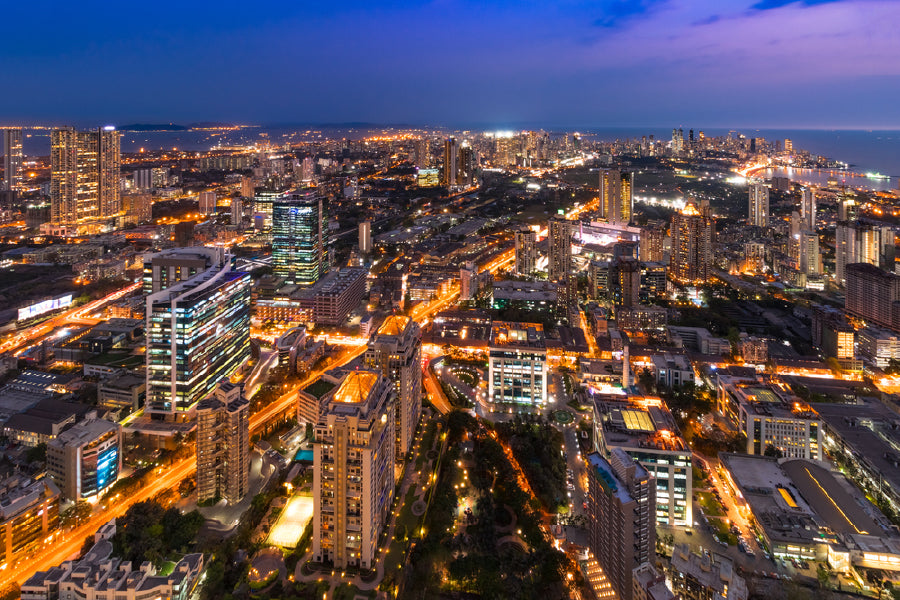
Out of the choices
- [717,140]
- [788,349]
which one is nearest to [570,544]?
[788,349]

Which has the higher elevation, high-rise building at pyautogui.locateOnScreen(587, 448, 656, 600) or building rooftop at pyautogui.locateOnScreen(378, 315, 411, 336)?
building rooftop at pyautogui.locateOnScreen(378, 315, 411, 336)

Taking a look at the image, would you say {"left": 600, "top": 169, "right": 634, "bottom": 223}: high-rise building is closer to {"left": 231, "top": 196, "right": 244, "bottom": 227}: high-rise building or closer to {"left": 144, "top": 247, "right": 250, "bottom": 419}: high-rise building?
{"left": 231, "top": 196, "right": 244, "bottom": 227}: high-rise building

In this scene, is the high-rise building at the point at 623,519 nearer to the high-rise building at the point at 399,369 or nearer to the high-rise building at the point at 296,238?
the high-rise building at the point at 399,369

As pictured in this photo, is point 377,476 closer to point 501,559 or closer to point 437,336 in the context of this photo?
point 501,559

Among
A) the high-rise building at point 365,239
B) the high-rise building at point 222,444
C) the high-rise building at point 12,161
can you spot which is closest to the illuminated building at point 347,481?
the high-rise building at point 222,444

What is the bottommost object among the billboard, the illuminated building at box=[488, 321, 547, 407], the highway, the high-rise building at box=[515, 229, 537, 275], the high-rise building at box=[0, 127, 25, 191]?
the highway

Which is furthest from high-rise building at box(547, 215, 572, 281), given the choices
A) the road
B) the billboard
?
the billboard
